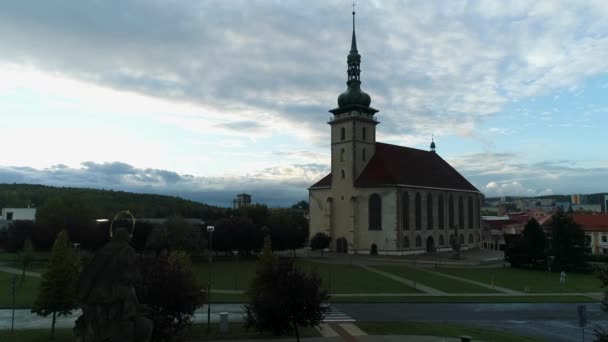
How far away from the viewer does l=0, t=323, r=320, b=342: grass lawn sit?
2053 centimetres

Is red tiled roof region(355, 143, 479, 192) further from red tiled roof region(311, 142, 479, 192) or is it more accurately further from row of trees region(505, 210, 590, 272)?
row of trees region(505, 210, 590, 272)

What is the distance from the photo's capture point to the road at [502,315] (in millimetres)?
23953

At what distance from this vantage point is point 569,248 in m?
57.1

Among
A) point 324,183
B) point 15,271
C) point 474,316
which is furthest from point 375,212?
point 15,271

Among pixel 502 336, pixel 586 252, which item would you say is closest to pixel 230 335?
pixel 502 336

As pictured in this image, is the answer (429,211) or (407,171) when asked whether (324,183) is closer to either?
(407,171)

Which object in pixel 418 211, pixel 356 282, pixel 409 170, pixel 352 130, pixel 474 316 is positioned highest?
pixel 352 130

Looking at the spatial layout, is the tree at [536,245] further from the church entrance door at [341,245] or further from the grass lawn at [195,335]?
the grass lawn at [195,335]

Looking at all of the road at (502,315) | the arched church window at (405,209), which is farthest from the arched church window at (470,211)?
the road at (502,315)

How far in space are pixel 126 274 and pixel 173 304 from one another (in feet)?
30.4

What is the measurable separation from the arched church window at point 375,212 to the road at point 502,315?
41476 mm

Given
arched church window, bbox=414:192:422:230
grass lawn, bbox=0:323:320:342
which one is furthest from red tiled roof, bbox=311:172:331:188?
grass lawn, bbox=0:323:320:342

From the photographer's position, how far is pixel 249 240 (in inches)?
2569

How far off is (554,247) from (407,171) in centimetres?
2710
